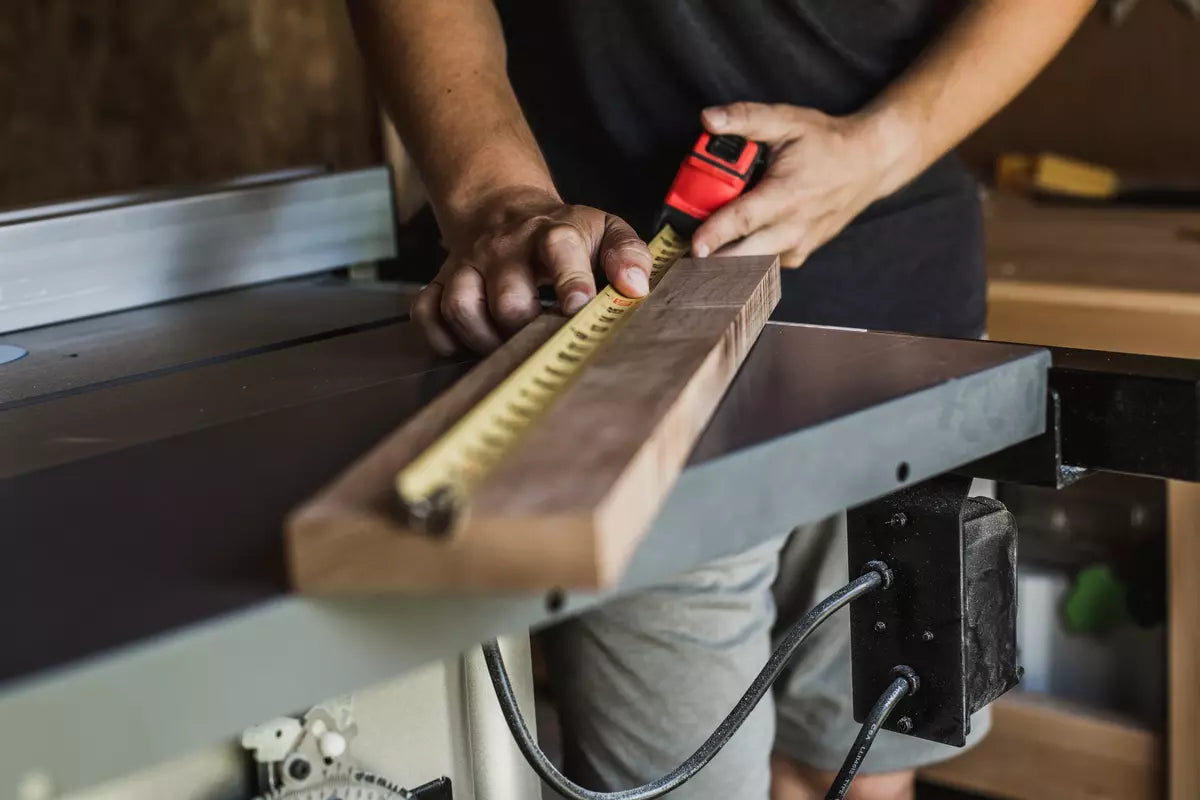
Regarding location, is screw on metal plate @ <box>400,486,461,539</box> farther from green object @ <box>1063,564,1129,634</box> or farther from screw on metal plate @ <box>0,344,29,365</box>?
green object @ <box>1063,564,1129,634</box>

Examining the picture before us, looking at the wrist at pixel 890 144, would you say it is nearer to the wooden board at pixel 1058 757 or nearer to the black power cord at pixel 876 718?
the black power cord at pixel 876 718

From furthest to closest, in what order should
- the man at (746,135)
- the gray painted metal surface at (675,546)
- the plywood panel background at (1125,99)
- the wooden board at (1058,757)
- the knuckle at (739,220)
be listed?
the plywood panel background at (1125,99)
the wooden board at (1058,757)
the man at (746,135)
the knuckle at (739,220)
the gray painted metal surface at (675,546)

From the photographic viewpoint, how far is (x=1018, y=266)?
1469 millimetres


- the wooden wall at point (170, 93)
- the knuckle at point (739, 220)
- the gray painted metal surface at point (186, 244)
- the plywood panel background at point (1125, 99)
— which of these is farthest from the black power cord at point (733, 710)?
the wooden wall at point (170, 93)

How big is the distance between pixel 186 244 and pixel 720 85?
0.40 metres

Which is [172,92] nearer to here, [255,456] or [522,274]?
[522,274]

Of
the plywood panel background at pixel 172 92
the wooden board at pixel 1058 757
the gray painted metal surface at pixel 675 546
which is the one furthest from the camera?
the plywood panel background at pixel 172 92

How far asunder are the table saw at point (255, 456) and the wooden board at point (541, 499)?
20 millimetres

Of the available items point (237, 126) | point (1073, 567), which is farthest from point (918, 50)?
point (237, 126)

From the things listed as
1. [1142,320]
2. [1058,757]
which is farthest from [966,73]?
[1058,757]

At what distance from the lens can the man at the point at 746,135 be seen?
91cm

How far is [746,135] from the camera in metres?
0.85

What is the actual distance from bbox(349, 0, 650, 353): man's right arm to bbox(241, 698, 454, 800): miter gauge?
0.64 ft

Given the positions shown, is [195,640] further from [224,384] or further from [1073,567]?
[1073,567]
